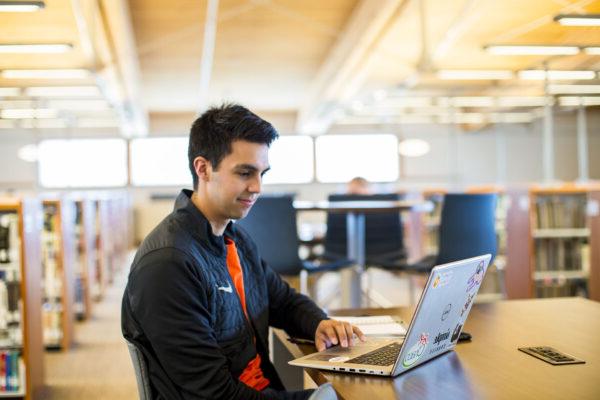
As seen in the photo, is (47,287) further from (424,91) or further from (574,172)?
(574,172)

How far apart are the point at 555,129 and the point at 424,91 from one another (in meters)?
6.29

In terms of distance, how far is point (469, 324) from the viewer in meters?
1.87

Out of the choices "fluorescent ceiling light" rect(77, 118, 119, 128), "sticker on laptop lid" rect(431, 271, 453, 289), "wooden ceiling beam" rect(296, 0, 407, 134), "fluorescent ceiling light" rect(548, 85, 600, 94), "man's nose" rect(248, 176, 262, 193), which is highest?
"wooden ceiling beam" rect(296, 0, 407, 134)

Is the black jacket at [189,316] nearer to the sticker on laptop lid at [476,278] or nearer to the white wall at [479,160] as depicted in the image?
the sticker on laptop lid at [476,278]

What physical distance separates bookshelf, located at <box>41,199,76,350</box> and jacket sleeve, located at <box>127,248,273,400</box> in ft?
13.0

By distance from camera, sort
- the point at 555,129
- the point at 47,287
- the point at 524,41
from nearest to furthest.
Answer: the point at 47,287 → the point at 524,41 → the point at 555,129

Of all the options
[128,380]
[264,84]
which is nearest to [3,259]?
[128,380]

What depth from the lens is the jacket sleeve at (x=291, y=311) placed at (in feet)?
5.99

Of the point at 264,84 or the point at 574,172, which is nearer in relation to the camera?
the point at 264,84

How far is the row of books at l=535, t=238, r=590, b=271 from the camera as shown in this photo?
5961 millimetres

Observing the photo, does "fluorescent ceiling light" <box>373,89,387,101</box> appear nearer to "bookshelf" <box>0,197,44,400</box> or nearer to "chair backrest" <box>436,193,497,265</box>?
"chair backrest" <box>436,193,497,265</box>

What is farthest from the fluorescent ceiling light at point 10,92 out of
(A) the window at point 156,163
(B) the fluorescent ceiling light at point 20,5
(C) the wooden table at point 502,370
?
(A) the window at point 156,163

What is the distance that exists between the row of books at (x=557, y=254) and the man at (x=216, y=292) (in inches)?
176

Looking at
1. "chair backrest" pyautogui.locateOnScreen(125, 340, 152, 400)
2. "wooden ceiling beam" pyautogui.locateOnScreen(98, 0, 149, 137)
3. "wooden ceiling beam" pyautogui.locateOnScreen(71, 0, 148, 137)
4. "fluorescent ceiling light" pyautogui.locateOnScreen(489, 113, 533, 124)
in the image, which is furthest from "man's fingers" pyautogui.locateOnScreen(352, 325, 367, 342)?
"fluorescent ceiling light" pyautogui.locateOnScreen(489, 113, 533, 124)
